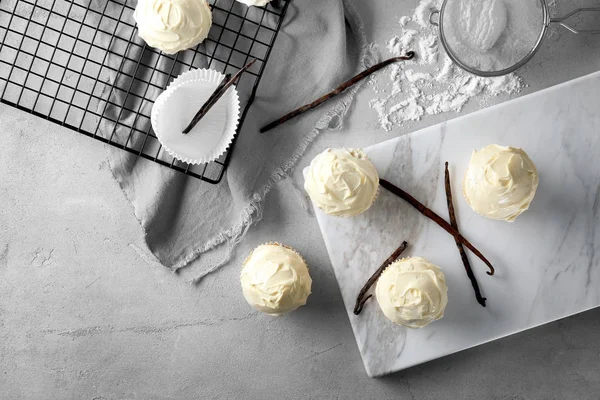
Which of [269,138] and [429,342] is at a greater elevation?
[269,138]

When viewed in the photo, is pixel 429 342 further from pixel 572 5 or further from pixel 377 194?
pixel 572 5

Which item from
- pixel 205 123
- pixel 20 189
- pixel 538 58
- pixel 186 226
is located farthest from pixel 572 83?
pixel 20 189

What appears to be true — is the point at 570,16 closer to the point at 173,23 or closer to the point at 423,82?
the point at 423,82

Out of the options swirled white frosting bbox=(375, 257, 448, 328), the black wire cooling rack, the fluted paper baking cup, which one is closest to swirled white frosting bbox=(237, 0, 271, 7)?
the black wire cooling rack

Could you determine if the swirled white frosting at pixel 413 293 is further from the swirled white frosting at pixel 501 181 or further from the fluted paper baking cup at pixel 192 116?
the fluted paper baking cup at pixel 192 116

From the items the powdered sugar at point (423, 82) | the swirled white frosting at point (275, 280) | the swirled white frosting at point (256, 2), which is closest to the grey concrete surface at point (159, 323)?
the powdered sugar at point (423, 82)
